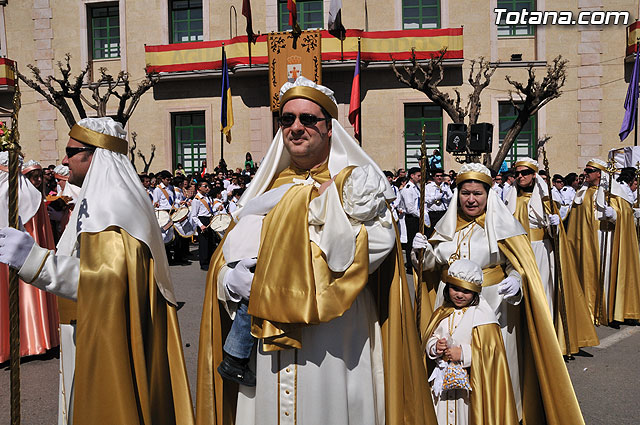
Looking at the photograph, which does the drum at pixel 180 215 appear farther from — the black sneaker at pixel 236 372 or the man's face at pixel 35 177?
the black sneaker at pixel 236 372

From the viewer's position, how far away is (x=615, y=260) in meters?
8.75

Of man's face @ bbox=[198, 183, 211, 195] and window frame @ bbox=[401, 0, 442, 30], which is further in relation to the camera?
window frame @ bbox=[401, 0, 442, 30]

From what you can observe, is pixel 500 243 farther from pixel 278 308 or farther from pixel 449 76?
pixel 449 76

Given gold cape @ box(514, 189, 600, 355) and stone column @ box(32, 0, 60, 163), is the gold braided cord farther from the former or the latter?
stone column @ box(32, 0, 60, 163)

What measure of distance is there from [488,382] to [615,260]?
5914 mm

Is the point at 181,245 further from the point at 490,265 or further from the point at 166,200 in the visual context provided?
the point at 490,265

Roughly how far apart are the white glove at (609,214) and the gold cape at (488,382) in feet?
18.0

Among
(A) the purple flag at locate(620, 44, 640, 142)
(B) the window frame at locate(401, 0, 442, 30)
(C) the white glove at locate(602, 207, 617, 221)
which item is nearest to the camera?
(C) the white glove at locate(602, 207, 617, 221)

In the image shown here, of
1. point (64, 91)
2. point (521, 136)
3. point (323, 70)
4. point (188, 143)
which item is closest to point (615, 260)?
point (521, 136)

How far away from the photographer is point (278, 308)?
93.8 inches

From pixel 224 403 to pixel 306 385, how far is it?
1.86ft

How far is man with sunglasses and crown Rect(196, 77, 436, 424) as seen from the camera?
94.5 inches

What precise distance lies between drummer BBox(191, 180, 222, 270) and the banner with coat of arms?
7297mm

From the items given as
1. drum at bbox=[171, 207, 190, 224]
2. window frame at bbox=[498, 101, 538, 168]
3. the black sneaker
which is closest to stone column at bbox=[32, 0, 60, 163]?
drum at bbox=[171, 207, 190, 224]
